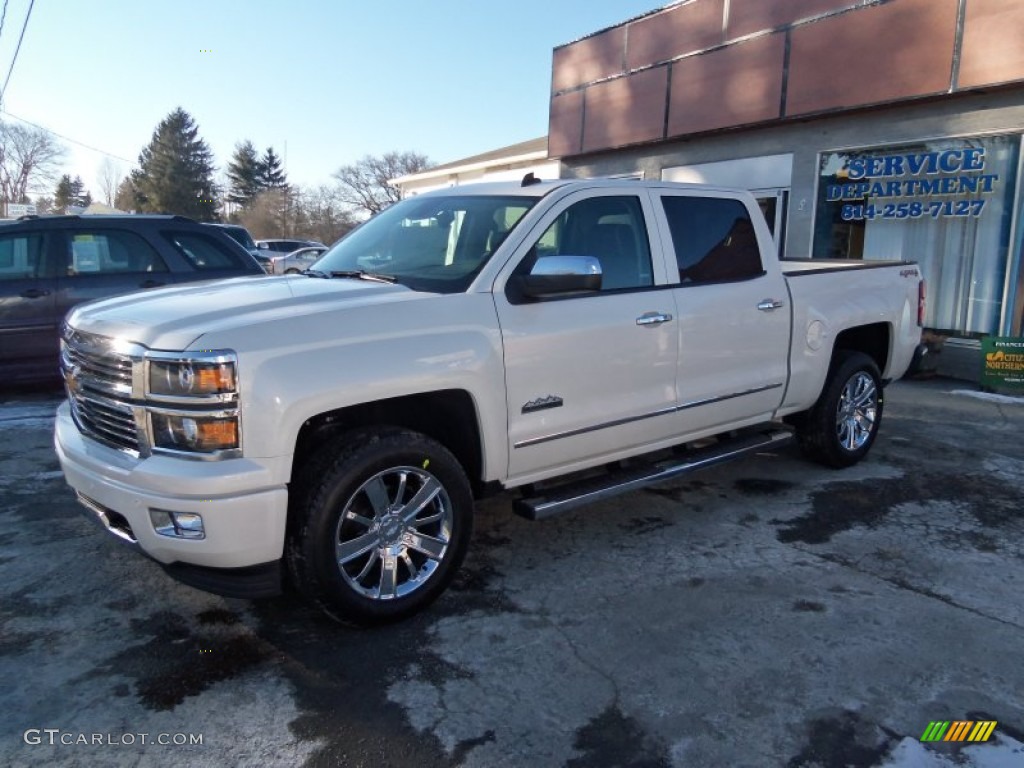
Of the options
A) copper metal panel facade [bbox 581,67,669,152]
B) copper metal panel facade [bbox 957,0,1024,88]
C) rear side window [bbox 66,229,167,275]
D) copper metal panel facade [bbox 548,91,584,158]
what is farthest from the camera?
copper metal panel facade [bbox 548,91,584,158]

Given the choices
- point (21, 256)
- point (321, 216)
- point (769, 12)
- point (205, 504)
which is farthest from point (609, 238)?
point (321, 216)

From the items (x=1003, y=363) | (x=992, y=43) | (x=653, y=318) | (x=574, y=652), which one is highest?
(x=992, y=43)

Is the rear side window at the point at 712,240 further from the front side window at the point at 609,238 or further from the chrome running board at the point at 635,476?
the chrome running board at the point at 635,476

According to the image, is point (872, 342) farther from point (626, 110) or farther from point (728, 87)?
point (626, 110)

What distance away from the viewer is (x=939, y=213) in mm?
10062

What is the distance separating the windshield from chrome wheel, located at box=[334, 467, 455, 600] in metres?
0.94

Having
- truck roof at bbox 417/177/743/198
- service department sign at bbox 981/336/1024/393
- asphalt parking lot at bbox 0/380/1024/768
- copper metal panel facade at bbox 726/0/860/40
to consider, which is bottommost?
asphalt parking lot at bbox 0/380/1024/768

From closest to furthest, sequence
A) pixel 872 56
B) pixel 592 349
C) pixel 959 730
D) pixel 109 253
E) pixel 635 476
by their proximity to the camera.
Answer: pixel 959 730
pixel 592 349
pixel 635 476
pixel 109 253
pixel 872 56

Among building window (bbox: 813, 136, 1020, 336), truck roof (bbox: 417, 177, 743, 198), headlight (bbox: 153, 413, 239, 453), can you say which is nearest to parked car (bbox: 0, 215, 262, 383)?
truck roof (bbox: 417, 177, 743, 198)

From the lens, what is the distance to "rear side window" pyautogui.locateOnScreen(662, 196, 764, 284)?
4.70 meters

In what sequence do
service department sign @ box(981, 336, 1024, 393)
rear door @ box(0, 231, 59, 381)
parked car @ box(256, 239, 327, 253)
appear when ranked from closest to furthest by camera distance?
rear door @ box(0, 231, 59, 381) < service department sign @ box(981, 336, 1024, 393) < parked car @ box(256, 239, 327, 253)

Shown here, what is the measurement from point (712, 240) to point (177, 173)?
73950mm

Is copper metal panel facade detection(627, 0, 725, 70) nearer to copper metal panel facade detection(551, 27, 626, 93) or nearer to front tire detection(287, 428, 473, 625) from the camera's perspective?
copper metal panel facade detection(551, 27, 626, 93)

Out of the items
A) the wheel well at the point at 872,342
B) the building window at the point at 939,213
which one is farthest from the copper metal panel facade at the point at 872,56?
the wheel well at the point at 872,342
